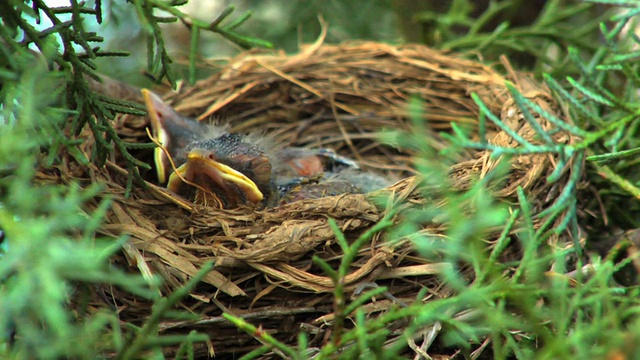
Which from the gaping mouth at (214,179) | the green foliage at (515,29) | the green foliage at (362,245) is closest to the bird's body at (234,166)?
the gaping mouth at (214,179)

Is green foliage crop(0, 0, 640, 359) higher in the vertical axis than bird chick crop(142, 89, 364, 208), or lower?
higher

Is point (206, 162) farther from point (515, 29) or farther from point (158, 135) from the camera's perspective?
point (515, 29)

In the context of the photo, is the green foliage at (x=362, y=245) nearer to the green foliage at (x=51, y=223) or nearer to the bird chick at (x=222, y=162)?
the green foliage at (x=51, y=223)

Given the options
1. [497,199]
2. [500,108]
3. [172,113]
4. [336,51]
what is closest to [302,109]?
[336,51]

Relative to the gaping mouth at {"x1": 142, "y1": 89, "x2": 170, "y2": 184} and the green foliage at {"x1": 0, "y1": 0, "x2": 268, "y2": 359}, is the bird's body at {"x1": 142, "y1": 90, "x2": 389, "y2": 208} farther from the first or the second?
the green foliage at {"x1": 0, "y1": 0, "x2": 268, "y2": 359}

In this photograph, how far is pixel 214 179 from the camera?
1.54 metres

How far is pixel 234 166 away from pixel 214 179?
0.08 m

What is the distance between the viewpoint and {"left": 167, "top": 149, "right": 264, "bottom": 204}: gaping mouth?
148cm

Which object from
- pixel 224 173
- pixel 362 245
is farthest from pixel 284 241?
pixel 224 173

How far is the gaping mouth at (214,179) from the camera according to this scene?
148 centimetres

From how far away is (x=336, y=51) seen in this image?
2.10 m

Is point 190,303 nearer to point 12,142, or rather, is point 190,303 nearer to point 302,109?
point 12,142

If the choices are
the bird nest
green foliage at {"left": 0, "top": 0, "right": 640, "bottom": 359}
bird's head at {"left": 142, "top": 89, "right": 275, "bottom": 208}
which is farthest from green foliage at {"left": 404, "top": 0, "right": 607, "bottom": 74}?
bird's head at {"left": 142, "top": 89, "right": 275, "bottom": 208}

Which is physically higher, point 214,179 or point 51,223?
point 51,223
